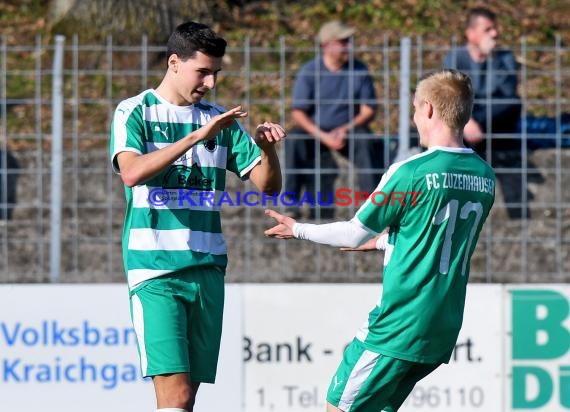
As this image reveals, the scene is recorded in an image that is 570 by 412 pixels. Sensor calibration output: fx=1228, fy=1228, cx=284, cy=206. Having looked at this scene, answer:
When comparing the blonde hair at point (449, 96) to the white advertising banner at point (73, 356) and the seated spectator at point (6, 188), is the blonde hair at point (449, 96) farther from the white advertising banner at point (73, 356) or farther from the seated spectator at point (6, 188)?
the seated spectator at point (6, 188)

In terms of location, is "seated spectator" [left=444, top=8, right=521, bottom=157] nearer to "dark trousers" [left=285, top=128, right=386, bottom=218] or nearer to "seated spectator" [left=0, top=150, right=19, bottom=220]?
"dark trousers" [left=285, top=128, right=386, bottom=218]

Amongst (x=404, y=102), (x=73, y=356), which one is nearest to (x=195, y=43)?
(x=73, y=356)

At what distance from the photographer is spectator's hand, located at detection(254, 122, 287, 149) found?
5180mm

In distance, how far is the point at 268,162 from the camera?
17.9 feet

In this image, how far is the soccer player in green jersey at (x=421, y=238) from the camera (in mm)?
4918

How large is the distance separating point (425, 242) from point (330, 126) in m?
3.69

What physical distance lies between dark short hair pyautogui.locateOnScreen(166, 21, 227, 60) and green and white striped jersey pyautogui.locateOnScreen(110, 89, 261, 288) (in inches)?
9.4

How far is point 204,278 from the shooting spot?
5.42m

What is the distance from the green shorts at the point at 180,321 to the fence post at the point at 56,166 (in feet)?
9.32

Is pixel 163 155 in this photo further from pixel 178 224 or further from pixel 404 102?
pixel 404 102

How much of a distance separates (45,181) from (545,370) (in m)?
3.74

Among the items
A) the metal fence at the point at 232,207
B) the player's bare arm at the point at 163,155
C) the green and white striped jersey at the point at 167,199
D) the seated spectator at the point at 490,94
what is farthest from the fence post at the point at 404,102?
the player's bare arm at the point at 163,155

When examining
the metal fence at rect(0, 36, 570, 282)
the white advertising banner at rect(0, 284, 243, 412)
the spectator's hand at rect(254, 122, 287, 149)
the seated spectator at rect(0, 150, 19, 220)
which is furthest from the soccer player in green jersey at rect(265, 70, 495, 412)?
the seated spectator at rect(0, 150, 19, 220)

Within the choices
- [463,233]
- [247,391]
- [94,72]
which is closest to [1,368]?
[247,391]
